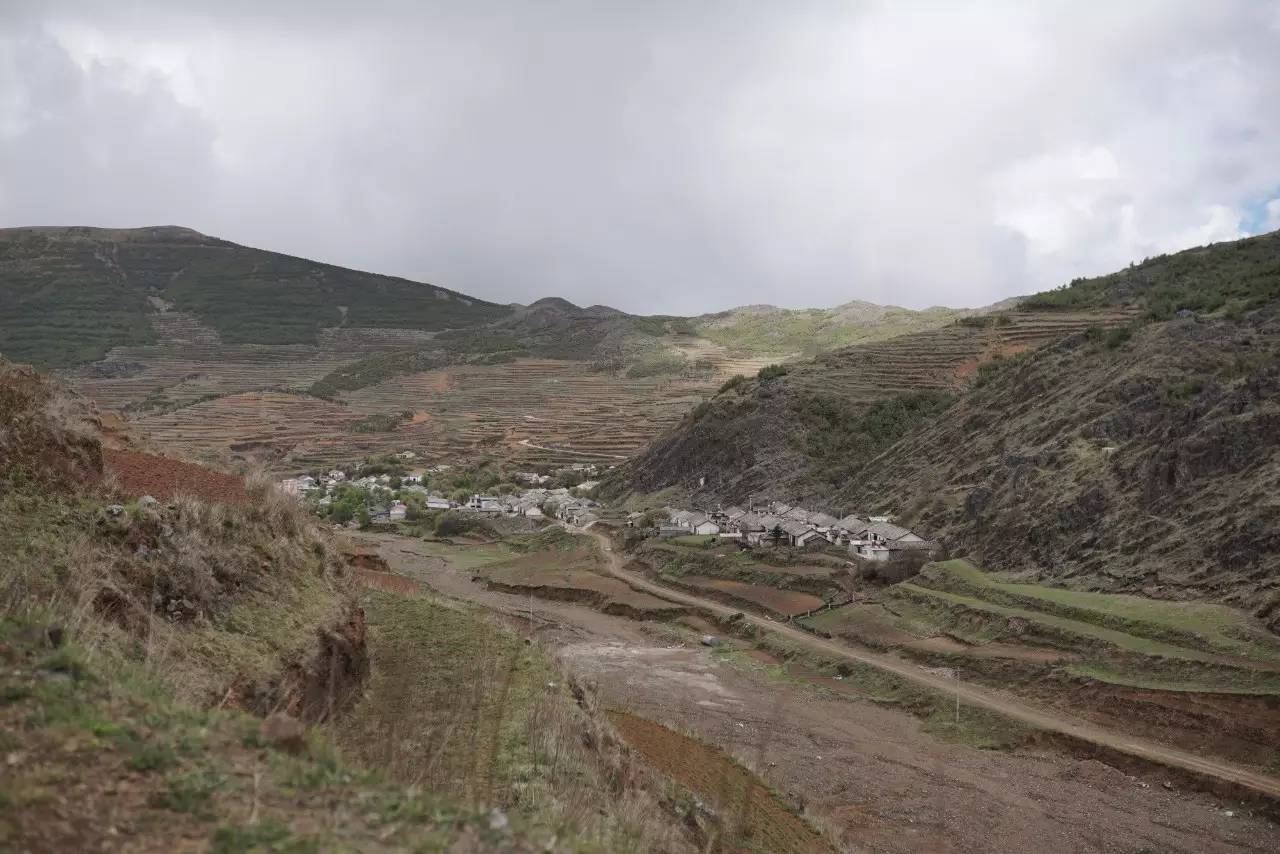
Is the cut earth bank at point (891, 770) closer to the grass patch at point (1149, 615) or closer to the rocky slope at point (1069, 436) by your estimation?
the grass patch at point (1149, 615)

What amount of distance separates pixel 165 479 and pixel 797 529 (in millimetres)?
43476

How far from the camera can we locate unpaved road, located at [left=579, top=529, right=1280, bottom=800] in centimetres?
2191

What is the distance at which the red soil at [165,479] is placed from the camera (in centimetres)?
1360

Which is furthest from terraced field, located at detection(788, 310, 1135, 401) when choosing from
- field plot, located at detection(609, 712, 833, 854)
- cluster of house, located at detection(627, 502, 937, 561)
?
field plot, located at detection(609, 712, 833, 854)

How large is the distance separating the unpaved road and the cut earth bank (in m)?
0.76

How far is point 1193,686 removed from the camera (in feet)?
82.4

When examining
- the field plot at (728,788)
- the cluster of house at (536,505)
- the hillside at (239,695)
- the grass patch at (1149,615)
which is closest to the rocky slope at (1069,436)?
the grass patch at (1149,615)

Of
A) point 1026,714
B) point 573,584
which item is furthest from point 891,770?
point 573,584

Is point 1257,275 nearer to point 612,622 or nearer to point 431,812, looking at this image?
point 612,622

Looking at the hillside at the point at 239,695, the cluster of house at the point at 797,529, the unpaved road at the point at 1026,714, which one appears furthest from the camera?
the cluster of house at the point at 797,529

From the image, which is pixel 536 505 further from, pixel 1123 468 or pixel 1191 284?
pixel 1191 284

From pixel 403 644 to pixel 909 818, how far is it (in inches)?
514

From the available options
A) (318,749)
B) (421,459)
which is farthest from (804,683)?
(421,459)

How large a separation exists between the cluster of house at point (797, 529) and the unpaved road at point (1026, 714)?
28.0 feet
